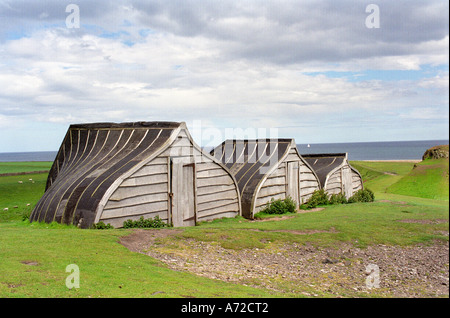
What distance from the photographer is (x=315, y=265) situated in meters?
12.9

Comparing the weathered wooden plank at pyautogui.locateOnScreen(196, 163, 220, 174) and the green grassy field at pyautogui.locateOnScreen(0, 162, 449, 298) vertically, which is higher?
the weathered wooden plank at pyautogui.locateOnScreen(196, 163, 220, 174)

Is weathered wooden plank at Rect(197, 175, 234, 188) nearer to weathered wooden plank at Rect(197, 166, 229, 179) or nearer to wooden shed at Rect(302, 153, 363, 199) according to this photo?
weathered wooden plank at Rect(197, 166, 229, 179)

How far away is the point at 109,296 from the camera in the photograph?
8.20 m

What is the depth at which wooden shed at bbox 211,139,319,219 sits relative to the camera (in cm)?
2534

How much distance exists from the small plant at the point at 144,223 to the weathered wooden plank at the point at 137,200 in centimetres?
72

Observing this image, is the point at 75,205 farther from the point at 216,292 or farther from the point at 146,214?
the point at 216,292

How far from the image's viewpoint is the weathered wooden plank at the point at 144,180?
59.2ft

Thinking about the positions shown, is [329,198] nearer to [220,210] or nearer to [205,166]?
[220,210]

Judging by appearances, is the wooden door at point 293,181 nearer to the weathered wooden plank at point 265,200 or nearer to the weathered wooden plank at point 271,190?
the weathered wooden plank at point 271,190

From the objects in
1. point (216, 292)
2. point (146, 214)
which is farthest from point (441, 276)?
point (146, 214)

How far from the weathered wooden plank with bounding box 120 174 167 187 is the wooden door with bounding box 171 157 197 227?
67 centimetres

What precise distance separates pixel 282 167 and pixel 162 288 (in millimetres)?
19598

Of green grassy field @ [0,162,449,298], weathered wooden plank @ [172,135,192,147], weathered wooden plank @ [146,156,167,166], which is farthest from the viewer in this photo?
weathered wooden plank @ [172,135,192,147]

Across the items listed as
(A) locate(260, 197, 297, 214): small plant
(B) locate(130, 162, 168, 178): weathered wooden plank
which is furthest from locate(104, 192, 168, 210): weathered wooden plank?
(A) locate(260, 197, 297, 214): small plant
